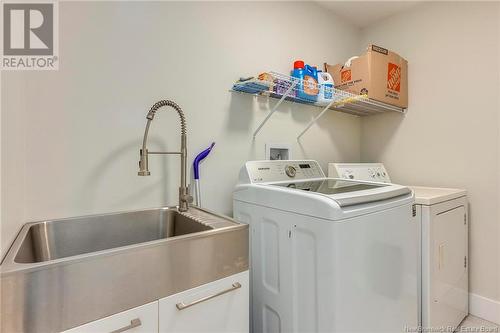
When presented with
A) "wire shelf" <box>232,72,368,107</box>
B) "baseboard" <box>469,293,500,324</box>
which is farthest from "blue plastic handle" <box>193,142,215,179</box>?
"baseboard" <box>469,293,500,324</box>

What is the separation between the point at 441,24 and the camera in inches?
91.0

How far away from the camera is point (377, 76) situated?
7.16 ft

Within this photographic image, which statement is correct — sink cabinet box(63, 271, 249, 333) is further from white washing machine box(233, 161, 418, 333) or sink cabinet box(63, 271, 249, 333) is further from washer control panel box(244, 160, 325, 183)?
washer control panel box(244, 160, 325, 183)

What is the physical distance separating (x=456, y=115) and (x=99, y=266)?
275 centimetres

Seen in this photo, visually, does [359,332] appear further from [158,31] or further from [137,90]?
[158,31]

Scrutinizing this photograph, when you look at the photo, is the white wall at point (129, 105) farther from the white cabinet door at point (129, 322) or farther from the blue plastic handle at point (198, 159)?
the white cabinet door at point (129, 322)

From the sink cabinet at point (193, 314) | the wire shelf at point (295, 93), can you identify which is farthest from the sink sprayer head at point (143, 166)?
the wire shelf at point (295, 93)

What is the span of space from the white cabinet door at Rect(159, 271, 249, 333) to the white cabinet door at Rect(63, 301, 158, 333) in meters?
0.03

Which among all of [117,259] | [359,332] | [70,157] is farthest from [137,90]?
[359,332]

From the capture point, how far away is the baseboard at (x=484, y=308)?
81.0 inches

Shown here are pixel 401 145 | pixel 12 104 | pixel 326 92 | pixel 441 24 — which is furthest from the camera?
pixel 401 145

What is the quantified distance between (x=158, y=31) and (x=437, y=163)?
8.13ft

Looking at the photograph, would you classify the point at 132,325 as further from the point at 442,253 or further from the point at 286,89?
the point at 442,253

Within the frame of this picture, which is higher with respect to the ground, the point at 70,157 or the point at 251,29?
the point at 251,29
